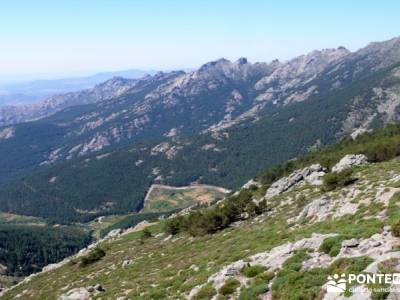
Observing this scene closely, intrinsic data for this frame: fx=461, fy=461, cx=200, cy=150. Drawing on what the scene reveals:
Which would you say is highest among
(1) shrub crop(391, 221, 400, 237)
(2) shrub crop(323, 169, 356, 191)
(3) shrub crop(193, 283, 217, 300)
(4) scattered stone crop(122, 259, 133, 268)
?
(1) shrub crop(391, 221, 400, 237)

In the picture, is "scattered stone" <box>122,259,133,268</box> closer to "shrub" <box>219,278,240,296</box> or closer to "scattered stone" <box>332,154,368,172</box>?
"shrub" <box>219,278,240,296</box>

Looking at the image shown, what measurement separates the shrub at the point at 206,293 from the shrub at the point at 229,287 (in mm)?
1185

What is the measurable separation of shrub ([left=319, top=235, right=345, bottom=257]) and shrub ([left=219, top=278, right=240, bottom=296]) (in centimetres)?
668

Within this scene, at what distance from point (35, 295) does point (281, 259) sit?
2291 inches

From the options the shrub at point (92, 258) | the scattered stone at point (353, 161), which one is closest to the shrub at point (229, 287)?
the shrub at point (92, 258)

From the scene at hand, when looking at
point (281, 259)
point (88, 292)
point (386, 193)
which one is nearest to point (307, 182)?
point (386, 193)

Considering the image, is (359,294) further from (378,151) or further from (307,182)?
(378,151)

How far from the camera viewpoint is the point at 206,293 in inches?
1384

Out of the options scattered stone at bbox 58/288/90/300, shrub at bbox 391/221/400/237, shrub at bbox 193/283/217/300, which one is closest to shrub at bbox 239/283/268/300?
shrub at bbox 193/283/217/300

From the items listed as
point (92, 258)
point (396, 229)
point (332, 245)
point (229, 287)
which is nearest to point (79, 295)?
point (229, 287)

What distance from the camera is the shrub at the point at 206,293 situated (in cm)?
3472

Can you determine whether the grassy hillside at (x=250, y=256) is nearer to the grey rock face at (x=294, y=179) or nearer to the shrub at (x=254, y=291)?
the shrub at (x=254, y=291)

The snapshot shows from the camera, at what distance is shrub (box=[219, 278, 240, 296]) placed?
3331 cm

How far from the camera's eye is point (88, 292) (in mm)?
55719
